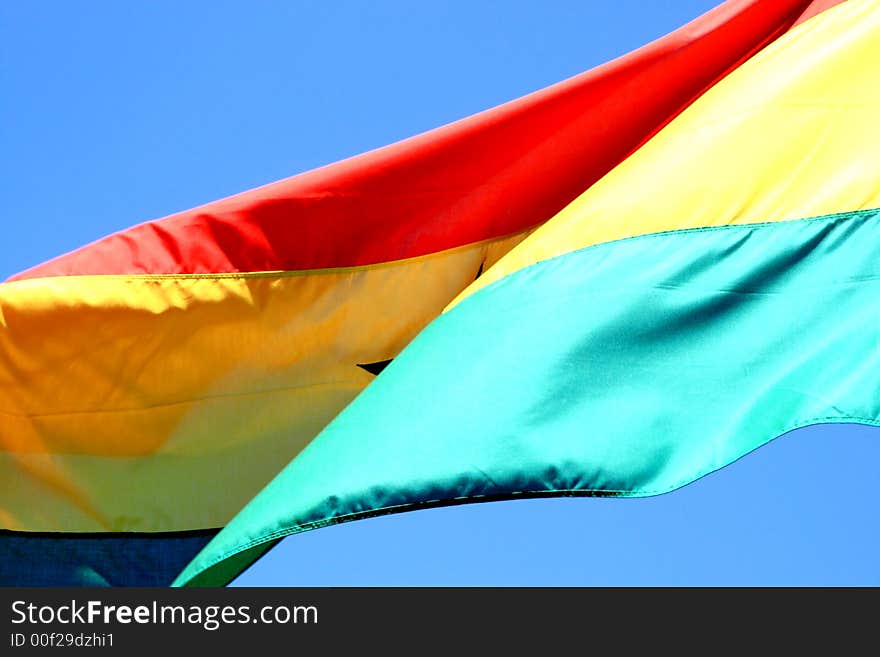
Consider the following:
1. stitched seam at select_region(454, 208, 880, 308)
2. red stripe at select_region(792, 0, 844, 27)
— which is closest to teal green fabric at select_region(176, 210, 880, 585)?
stitched seam at select_region(454, 208, 880, 308)

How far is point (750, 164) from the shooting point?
20.3 feet

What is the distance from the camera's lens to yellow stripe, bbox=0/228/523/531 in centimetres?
730

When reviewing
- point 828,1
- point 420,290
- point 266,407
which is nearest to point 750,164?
point 828,1

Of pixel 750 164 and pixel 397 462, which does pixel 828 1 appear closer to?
pixel 750 164

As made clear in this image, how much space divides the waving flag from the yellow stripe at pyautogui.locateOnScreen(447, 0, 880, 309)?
0.01 m

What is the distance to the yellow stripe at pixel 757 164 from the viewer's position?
6.03 m

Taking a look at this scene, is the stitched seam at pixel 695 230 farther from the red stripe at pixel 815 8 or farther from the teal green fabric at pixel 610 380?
the red stripe at pixel 815 8

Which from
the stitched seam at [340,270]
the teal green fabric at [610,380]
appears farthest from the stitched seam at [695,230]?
the stitched seam at [340,270]

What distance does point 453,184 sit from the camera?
7.77 m

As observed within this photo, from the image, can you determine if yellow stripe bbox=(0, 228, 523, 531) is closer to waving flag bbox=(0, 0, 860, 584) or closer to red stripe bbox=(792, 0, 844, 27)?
waving flag bbox=(0, 0, 860, 584)

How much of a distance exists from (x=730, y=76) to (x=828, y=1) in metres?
0.68

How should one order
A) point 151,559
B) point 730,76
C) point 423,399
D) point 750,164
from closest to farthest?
point 423,399 < point 750,164 < point 730,76 < point 151,559

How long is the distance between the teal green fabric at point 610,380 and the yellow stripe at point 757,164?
9 centimetres

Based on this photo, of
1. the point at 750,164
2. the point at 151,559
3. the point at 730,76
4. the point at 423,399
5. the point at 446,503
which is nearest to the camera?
the point at 446,503
